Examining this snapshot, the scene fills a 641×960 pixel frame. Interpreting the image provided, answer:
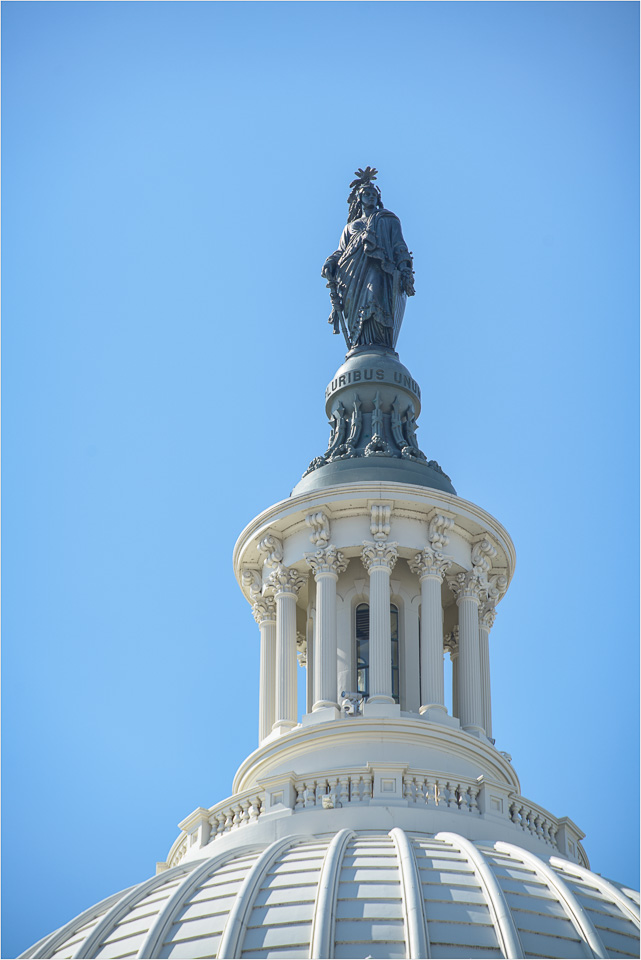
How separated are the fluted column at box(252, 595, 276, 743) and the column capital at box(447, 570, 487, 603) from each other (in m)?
5.02

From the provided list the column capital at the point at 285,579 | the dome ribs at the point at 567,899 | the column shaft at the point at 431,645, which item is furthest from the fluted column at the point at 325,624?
the dome ribs at the point at 567,899

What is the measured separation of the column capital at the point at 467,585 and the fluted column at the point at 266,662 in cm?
502

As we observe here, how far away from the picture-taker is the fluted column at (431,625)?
159 feet

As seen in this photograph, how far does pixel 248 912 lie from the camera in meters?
37.7

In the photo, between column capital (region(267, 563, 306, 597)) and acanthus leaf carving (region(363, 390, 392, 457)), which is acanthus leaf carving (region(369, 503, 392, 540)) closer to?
acanthus leaf carving (region(363, 390, 392, 457))

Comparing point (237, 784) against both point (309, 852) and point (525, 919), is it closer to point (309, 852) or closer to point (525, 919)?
point (309, 852)

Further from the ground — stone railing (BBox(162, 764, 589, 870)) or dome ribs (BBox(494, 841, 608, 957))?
stone railing (BBox(162, 764, 589, 870))

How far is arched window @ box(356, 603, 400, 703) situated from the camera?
49.7 metres

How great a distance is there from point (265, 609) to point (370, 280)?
10.5 metres

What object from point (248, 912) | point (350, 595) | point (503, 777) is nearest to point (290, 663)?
point (350, 595)

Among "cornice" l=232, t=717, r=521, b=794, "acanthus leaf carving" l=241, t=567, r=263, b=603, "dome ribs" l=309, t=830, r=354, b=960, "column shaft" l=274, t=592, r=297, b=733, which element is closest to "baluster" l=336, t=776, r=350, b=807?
"cornice" l=232, t=717, r=521, b=794

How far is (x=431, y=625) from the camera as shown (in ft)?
161

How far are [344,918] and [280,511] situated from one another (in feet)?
53.1

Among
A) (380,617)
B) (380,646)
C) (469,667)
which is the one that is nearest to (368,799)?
(380,646)
